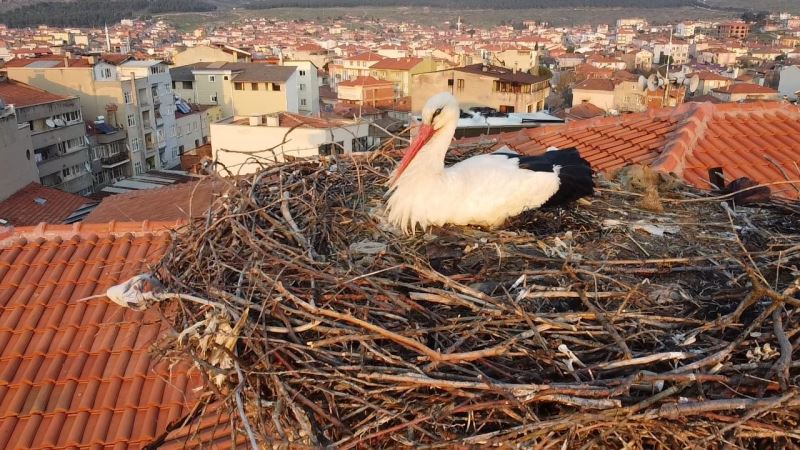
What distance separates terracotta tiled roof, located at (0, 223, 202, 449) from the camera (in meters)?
3.41

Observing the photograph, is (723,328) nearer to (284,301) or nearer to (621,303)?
(621,303)

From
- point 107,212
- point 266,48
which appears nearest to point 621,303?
point 107,212

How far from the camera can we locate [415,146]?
4.18m

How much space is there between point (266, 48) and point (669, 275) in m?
96.7

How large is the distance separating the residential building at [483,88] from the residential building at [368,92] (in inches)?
476

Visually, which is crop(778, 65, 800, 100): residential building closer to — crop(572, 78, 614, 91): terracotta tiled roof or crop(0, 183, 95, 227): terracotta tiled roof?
crop(572, 78, 614, 91): terracotta tiled roof

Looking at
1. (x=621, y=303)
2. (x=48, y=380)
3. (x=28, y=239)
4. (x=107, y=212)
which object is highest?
(x=621, y=303)

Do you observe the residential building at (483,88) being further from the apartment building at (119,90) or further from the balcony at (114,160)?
the balcony at (114,160)

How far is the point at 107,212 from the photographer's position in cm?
934

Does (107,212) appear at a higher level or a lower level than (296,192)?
lower

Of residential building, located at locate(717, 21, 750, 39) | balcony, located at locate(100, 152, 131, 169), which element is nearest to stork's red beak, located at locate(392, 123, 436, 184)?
balcony, located at locate(100, 152, 131, 169)

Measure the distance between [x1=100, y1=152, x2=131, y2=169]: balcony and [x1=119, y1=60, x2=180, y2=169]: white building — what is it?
2.04 m

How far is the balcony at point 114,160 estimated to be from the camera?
105ft

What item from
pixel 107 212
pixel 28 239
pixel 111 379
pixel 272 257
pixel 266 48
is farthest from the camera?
pixel 266 48
